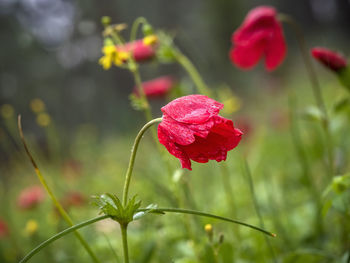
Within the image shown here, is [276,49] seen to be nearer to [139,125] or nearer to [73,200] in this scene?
[73,200]

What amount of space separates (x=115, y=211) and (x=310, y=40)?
10.2 meters

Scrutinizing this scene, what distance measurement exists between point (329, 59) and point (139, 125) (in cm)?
353

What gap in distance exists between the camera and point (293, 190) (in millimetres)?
1522

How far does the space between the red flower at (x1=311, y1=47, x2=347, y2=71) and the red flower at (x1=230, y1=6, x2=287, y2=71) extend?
11cm

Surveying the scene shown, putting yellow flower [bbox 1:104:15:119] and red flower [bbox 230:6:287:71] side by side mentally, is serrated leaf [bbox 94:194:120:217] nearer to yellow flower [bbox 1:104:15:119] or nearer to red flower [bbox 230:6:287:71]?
red flower [bbox 230:6:287:71]

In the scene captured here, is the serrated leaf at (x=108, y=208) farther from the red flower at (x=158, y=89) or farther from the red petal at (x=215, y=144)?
the red flower at (x=158, y=89)

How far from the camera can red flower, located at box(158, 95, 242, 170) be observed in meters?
0.50

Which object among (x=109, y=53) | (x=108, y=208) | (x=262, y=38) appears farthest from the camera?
(x=262, y=38)

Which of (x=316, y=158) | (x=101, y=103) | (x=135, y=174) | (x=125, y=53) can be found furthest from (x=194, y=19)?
(x=125, y=53)

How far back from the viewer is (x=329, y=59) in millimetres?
793

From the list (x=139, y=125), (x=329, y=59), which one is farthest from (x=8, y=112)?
(x=139, y=125)

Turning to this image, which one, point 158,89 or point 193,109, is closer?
point 193,109


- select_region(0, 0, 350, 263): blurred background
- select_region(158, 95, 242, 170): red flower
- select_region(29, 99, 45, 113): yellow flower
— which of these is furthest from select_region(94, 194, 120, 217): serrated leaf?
select_region(29, 99, 45, 113): yellow flower

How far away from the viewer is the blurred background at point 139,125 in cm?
103
